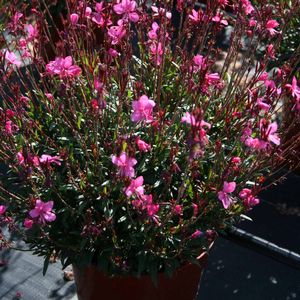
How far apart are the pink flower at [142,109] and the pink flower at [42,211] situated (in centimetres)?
39

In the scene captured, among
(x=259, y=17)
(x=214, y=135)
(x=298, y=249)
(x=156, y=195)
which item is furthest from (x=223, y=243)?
(x=259, y=17)

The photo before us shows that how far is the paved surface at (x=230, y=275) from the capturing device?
2.67 m

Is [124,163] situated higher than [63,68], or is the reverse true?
[63,68]

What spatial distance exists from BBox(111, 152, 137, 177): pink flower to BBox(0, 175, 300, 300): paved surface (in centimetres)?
134

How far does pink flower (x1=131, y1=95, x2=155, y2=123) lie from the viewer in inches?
62.4

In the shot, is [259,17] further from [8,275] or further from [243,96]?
[8,275]

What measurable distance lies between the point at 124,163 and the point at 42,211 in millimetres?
363

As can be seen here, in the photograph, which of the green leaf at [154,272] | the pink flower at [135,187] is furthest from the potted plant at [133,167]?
the pink flower at [135,187]

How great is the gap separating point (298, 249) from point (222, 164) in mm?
1312

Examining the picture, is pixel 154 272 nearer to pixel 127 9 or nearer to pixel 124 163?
pixel 124 163

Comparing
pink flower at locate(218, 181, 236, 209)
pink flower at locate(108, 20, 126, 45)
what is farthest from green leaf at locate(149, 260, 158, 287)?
pink flower at locate(108, 20, 126, 45)

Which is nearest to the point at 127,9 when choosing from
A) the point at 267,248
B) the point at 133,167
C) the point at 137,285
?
the point at 133,167

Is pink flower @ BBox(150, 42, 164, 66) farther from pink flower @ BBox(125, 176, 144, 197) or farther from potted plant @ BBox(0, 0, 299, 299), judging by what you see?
pink flower @ BBox(125, 176, 144, 197)

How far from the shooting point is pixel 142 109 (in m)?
1.60
